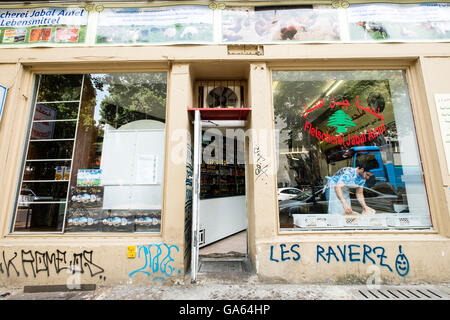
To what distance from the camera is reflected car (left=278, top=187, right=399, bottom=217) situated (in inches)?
152

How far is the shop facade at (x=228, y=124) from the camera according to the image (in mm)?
3402

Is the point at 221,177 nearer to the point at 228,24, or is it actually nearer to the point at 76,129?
the point at 76,129

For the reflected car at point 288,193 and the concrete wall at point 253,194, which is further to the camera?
the reflected car at point 288,193

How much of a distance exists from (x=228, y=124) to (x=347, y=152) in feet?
8.33

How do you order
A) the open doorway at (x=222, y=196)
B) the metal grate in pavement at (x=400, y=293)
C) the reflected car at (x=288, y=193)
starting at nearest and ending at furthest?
the metal grate in pavement at (x=400, y=293) → the reflected car at (x=288, y=193) → the open doorway at (x=222, y=196)

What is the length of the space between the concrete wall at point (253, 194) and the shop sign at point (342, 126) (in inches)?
26.6

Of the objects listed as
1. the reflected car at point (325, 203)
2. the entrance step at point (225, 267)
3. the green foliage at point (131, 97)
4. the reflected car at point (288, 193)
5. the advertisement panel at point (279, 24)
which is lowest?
the entrance step at point (225, 267)

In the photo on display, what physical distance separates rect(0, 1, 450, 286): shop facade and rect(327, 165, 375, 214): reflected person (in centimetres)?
2

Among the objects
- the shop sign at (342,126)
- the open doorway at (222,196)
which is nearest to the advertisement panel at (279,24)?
the shop sign at (342,126)

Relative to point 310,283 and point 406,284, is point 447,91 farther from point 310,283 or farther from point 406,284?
point 310,283

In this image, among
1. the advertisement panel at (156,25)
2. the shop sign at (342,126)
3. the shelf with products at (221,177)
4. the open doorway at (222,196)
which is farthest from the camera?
the shelf with products at (221,177)

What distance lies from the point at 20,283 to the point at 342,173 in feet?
19.7

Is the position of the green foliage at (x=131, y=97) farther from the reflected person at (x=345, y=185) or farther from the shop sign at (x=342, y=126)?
the reflected person at (x=345, y=185)

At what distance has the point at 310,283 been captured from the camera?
3334mm
